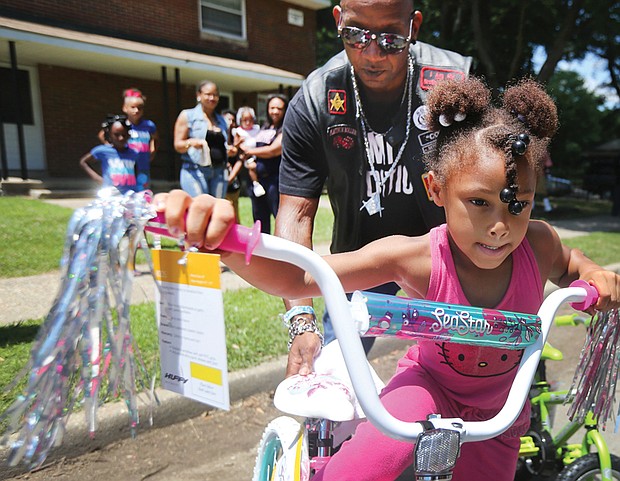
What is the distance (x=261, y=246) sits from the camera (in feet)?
3.93

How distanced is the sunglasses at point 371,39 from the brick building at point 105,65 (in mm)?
10727

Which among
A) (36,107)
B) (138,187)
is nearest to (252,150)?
(138,187)

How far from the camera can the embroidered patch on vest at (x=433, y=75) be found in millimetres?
2213

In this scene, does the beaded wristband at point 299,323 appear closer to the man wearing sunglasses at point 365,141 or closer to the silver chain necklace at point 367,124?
the man wearing sunglasses at point 365,141

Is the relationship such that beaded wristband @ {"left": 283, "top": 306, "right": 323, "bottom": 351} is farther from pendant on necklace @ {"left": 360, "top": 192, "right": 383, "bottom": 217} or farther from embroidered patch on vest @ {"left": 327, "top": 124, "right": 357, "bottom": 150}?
embroidered patch on vest @ {"left": 327, "top": 124, "right": 357, "bottom": 150}

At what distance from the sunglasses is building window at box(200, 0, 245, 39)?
1463 centimetres

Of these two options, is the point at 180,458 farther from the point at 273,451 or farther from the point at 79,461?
the point at 273,451

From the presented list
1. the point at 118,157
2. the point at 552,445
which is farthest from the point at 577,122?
the point at 552,445

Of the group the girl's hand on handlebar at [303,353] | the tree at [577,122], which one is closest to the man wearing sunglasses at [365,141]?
the girl's hand on handlebar at [303,353]

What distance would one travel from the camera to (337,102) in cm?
225

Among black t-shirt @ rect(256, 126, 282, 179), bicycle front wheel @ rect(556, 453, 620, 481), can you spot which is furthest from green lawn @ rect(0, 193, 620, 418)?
bicycle front wheel @ rect(556, 453, 620, 481)

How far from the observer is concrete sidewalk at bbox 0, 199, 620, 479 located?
104 inches

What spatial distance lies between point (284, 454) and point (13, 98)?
13.3 metres

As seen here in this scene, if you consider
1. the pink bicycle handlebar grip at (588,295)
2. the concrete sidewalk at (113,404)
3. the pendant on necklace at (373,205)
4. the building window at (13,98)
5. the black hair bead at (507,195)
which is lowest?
the concrete sidewalk at (113,404)
